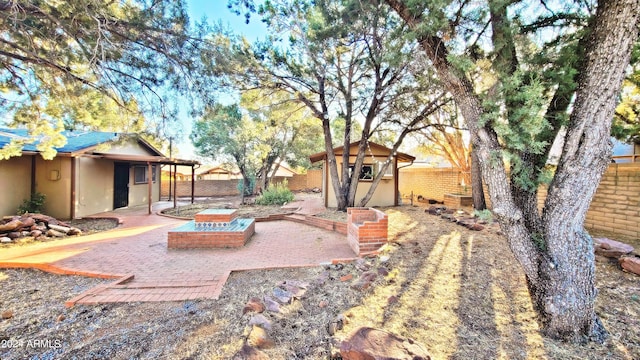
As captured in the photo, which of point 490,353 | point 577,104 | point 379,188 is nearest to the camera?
point 490,353

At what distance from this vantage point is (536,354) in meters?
2.12

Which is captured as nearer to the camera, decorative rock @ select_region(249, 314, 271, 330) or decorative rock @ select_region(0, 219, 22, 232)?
decorative rock @ select_region(249, 314, 271, 330)

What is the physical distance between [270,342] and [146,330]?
4.25 ft

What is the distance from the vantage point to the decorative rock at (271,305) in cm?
277

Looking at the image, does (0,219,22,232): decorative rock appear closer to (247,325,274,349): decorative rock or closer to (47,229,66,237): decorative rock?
(47,229,66,237): decorative rock

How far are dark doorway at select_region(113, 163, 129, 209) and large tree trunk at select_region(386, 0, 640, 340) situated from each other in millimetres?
13536

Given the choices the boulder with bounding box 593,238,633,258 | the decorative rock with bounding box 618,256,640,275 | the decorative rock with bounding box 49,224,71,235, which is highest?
the boulder with bounding box 593,238,633,258

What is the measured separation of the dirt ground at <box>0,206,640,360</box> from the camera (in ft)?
7.09

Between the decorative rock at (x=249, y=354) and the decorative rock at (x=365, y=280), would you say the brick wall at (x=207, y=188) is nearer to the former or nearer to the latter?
the decorative rock at (x=365, y=280)

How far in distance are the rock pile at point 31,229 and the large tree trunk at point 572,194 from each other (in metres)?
9.37

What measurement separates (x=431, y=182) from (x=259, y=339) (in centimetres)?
1329

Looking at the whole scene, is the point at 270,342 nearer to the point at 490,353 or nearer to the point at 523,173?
the point at 490,353

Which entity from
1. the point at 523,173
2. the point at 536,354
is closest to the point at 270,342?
the point at 536,354

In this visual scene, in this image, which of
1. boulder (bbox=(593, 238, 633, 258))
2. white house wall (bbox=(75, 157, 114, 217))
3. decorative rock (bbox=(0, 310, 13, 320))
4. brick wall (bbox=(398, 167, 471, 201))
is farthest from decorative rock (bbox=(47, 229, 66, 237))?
brick wall (bbox=(398, 167, 471, 201))
